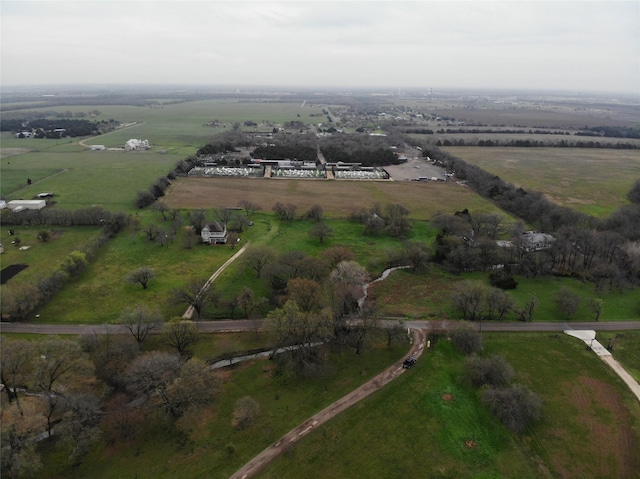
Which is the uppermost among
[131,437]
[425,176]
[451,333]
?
[425,176]

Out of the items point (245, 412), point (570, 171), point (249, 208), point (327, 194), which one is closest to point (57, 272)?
point (245, 412)

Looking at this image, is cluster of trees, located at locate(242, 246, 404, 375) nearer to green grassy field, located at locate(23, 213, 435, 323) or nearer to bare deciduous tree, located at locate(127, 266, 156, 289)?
green grassy field, located at locate(23, 213, 435, 323)

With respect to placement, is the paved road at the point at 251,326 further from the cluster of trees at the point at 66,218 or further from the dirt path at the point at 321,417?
the cluster of trees at the point at 66,218

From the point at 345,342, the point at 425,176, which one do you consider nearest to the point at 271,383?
the point at 345,342

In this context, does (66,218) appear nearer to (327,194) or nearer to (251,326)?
(251,326)

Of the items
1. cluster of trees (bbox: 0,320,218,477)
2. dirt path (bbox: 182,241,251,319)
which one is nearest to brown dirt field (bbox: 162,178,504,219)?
dirt path (bbox: 182,241,251,319)

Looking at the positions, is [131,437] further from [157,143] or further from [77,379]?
[157,143]
